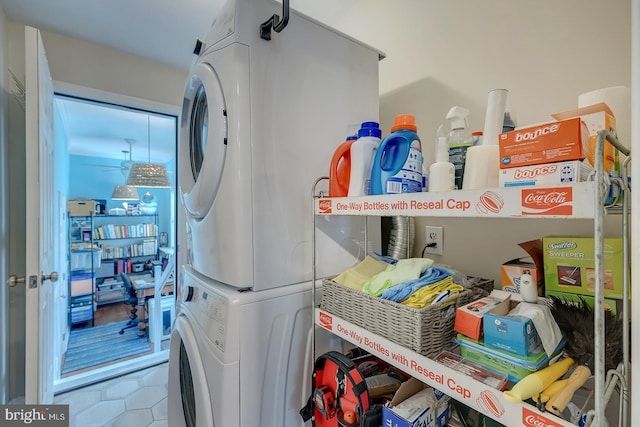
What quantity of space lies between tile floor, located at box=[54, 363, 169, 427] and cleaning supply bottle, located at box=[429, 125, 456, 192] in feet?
7.04

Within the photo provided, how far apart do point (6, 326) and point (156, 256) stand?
16.3 feet

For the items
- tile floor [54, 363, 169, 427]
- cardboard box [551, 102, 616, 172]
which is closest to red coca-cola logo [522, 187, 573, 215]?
cardboard box [551, 102, 616, 172]

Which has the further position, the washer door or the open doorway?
the open doorway

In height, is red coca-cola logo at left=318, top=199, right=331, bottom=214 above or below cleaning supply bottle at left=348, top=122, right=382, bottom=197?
below

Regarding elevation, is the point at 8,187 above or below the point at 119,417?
above

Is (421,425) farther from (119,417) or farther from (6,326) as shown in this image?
(6,326)

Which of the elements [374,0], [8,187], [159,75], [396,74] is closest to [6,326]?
[8,187]

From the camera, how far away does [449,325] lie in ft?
2.16

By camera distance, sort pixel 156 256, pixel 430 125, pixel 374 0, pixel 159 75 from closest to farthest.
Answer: pixel 430 125 → pixel 374 0 → pixel 159 75 → pixel 156 256

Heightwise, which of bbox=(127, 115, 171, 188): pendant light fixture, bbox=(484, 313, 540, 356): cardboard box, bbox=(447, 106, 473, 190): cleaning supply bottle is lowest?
bbox=(484, 313, 540, 356): cardboard box

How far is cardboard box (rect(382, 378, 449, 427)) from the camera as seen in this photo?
66 centimetres

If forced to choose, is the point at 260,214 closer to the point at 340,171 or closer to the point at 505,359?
the point at 340,171

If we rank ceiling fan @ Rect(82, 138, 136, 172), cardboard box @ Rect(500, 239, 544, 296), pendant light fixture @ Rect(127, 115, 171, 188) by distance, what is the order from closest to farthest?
cardboard box @ Rect(500, 239, 544, 296)
pendant light fixture @ Rect(127, 115, 171, 188)
ceiling fan @ Rect(82, 138, 136, 172)

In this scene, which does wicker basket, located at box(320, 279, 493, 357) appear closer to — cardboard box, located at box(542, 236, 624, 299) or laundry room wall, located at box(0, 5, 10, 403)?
cardboard box, located at box(542, 236, 624, 299)
